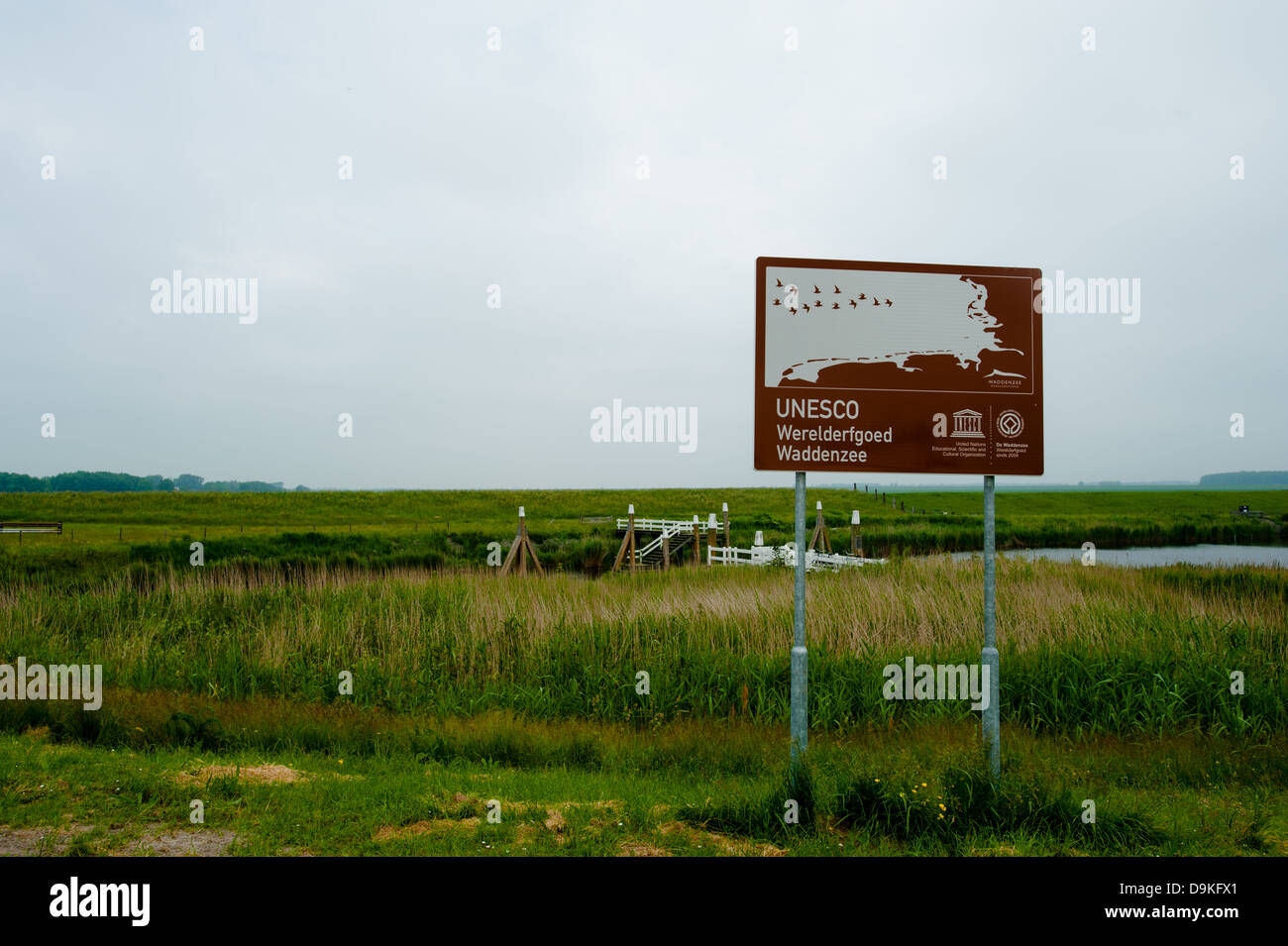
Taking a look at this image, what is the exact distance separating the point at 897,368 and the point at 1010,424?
1059 millimetres

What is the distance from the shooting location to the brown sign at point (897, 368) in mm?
5949

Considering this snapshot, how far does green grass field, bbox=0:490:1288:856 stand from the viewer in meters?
5.01

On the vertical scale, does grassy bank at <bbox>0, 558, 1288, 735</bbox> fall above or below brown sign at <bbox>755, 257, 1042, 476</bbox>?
below

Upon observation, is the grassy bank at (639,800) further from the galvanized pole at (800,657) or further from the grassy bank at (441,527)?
the grassy bank at (441,527)

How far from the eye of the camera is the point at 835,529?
47.7 meters

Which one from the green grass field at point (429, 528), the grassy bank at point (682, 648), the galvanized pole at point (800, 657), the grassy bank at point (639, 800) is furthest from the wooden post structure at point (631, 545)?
the galvanized pole at point (800, 657)

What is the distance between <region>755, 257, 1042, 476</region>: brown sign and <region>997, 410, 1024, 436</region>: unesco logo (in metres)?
0.01

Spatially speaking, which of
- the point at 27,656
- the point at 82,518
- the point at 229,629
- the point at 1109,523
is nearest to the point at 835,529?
the point at 1109,523

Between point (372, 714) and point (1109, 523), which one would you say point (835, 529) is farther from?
point (372, 714)

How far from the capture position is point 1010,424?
19.8 feet

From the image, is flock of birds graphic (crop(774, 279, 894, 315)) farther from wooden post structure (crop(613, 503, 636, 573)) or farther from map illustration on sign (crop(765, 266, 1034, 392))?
wooden post structure (crop(613, 503, 636, 573))

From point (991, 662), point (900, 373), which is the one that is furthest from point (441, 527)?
point (991, 662)

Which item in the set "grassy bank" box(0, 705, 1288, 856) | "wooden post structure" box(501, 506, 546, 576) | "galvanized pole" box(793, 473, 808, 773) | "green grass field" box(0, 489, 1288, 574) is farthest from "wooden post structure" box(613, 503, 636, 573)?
"galvanized pole" box(793, 473, 808, 773)

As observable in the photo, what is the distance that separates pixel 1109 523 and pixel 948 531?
1960 centimetres
